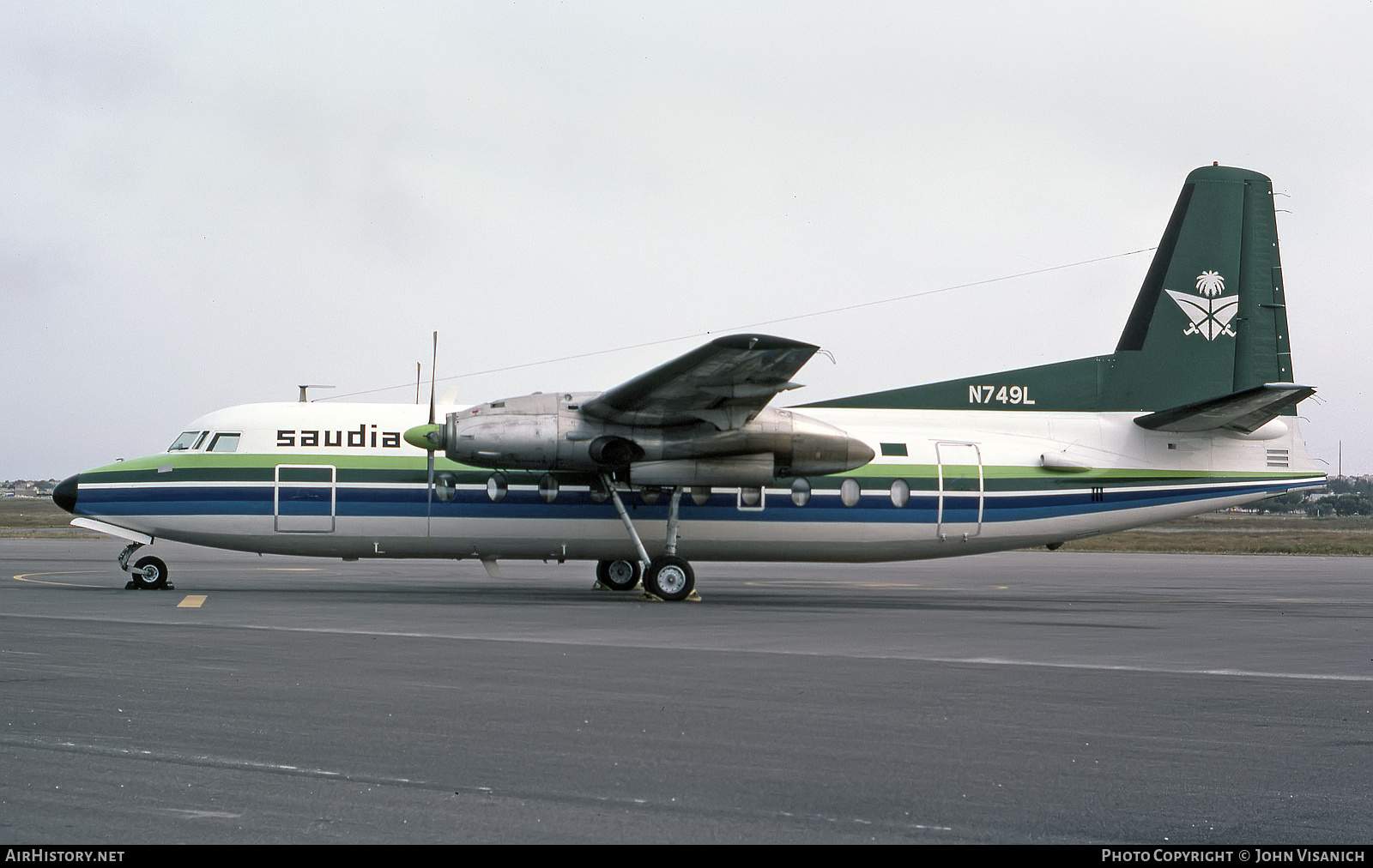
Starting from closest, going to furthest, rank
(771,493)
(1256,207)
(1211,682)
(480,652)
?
(1211,682), (480,652), (771,493), (1256,207)

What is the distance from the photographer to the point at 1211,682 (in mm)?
10352

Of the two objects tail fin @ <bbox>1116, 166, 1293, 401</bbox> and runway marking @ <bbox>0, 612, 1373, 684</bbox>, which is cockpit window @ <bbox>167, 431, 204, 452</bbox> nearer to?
runway marking @ <bbox>0, 612, 1373, 684</bbox>

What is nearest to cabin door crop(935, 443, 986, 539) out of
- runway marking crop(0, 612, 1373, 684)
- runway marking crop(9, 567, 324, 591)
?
runway marking crop(0, 612, 1373, 684)

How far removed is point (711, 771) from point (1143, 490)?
17833mm

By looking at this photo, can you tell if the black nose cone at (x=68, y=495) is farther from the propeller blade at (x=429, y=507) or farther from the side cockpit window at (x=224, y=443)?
the propeller blade at (x=429, y=507)

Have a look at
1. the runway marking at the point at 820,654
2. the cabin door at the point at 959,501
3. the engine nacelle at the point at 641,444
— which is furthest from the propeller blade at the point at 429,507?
the cabin door at the point at 959,501

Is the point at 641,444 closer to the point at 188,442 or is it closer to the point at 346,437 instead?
the point at 346,437

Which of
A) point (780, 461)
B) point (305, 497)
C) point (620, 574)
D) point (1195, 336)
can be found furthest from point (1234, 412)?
point (305, 497)

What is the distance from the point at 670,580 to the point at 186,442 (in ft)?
29.5

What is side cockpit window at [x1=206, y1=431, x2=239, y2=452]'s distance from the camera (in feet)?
68.6

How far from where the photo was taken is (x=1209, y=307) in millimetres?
22688

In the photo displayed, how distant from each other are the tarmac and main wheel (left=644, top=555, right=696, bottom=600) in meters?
2.92
